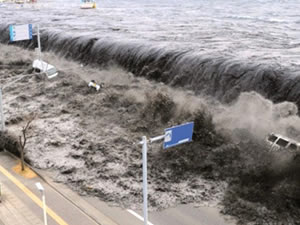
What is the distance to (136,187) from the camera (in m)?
13.4

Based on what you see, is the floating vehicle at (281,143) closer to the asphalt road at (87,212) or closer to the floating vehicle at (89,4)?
the asphalt road at (87,212)

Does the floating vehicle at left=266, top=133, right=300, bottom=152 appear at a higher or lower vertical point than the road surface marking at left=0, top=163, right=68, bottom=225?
higher

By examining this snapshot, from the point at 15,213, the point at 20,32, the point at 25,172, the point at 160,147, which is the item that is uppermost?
the point at 20,32

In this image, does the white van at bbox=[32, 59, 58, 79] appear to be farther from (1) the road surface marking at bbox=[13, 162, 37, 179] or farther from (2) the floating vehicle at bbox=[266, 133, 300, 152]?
(2) the floating vehicle at bbox=[266, 133, 300, 152]

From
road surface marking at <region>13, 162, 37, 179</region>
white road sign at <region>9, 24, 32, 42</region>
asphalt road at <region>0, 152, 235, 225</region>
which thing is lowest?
road surface marking at <region>13, 162, 37, 179</region>

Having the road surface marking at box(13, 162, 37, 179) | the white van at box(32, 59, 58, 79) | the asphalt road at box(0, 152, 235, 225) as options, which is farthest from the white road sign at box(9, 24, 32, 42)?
the asphalt road at box(0, 152, 235, 225)

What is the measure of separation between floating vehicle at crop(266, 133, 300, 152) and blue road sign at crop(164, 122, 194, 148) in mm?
7423

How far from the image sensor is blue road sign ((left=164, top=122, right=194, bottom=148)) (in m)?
7.86

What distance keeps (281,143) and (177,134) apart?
8.01 meters

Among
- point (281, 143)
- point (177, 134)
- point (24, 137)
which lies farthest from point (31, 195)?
point (281, 143)

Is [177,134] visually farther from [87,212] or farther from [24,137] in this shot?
[24,137]

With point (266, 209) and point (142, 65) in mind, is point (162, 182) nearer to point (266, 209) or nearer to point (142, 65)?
point (266, 209)

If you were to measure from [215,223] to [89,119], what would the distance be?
32.1 feet

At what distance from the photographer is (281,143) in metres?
14.8
